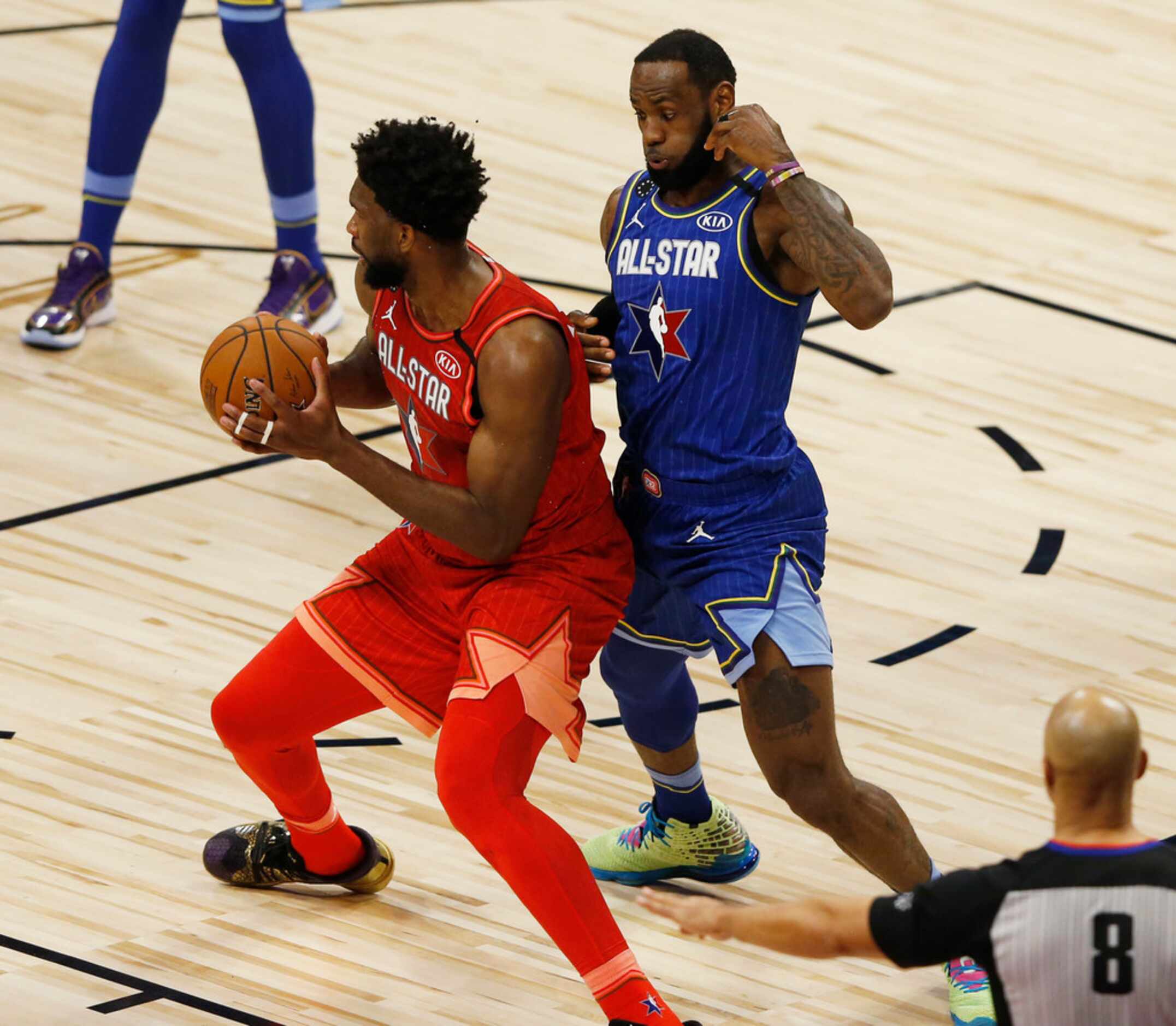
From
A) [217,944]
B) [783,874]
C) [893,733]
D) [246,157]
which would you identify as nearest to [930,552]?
[893,733]

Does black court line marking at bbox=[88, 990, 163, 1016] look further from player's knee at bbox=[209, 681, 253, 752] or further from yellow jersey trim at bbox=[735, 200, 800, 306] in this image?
yellow jersey trim at bbox=[735, 200, 800, 306]

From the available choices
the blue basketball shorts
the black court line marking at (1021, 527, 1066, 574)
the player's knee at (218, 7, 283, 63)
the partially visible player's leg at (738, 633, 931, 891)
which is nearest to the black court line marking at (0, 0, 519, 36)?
the player's knee at (218, 7, 283, 63)

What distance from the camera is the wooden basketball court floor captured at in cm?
440

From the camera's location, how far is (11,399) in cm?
718

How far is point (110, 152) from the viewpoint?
298 inches

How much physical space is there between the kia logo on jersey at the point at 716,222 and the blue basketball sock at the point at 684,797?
1119mm

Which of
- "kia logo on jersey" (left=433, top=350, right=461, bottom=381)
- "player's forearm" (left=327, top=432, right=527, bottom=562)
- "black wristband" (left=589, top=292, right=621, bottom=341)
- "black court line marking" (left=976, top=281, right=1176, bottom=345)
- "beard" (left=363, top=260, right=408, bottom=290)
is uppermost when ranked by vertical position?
"beard" (left=363, top=260, right=408, bottom=290)

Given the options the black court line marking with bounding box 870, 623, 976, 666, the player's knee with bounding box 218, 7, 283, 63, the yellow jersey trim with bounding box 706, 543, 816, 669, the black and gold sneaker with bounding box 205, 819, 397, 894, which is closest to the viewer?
the yellow jersey trim with bounding box 706, 543, 816, 669

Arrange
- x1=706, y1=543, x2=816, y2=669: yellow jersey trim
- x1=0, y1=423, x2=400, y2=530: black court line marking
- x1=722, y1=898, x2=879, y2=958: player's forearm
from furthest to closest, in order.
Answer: x1=0, y1=423, x2=400, y2=530: black court line marking
x1=706, y1=543, x2=816, y2=669: yellow jersey trim
x1=722, y1=898, x2=879, y2=958: player's forearm

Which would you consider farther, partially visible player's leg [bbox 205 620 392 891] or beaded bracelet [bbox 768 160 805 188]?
partially visible player's leg [bbox 205 620 392 891]

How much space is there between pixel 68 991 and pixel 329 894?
0.66 metres

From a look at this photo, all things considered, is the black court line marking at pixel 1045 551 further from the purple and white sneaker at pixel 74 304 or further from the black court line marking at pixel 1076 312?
the purple and white sneaker at pixel 74 304

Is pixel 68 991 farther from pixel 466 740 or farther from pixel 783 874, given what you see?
pixel 783 874

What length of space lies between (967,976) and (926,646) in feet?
5.74
